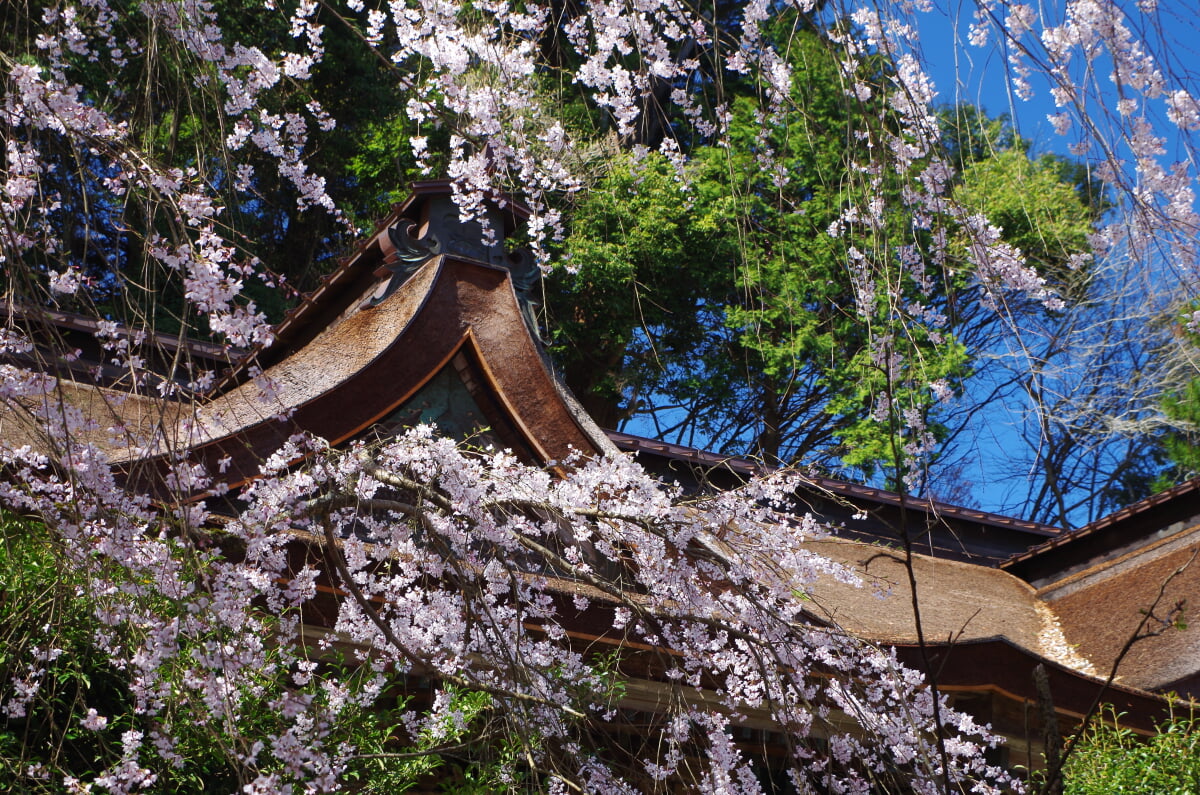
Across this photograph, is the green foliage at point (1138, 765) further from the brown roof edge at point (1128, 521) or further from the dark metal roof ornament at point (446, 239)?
the dark metal roof ornament at point (446, 239)

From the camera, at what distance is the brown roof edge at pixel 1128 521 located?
7.54m

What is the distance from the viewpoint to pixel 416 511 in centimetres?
307

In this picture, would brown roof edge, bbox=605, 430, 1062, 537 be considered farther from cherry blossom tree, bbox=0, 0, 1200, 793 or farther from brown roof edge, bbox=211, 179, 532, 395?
cherry blossom tree, bbox=0, 0, 1200, 793

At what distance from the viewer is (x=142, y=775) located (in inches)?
104

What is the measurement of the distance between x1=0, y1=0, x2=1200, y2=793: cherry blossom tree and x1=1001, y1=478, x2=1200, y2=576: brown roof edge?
4.24m

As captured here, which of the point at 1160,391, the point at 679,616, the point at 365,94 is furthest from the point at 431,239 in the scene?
the point at 1160,391

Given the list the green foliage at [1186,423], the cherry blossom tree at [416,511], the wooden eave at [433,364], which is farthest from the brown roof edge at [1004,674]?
the green foliage at [1186,423]

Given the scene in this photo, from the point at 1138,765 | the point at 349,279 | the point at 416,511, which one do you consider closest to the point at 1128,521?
the point at 1138,765

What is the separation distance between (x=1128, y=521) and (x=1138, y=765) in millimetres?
3637

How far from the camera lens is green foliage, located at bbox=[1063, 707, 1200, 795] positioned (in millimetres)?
4441

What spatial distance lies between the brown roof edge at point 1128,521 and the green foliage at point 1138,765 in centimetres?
310

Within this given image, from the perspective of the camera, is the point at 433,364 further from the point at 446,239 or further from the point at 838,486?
the point at 838,486

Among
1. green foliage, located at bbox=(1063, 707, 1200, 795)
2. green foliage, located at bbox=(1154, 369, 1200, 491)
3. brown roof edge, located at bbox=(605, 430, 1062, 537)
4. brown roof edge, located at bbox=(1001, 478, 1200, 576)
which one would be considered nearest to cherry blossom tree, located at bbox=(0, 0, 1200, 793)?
green foliage, located at bbox=(1063, 707, 1200, 795)

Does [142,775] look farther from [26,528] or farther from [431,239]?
[431,239]
